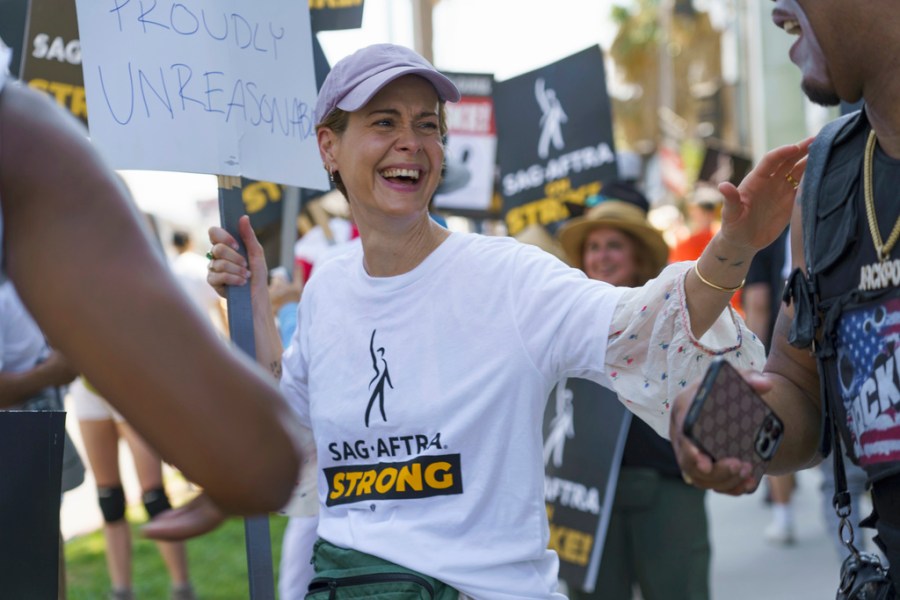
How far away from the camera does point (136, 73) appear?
9.81 ft

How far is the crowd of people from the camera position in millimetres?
1353

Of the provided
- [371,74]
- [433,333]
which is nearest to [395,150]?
[371,74]

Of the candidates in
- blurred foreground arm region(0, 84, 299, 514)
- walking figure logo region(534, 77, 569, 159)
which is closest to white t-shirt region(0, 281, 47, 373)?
walking figure logo region(534, 77, 569, 159)

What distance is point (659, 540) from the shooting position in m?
4.82

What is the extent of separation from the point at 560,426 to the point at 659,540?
30.3 inches

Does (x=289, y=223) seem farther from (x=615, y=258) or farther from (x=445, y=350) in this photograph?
(x=445, y=350)

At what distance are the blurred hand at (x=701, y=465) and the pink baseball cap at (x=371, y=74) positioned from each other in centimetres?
123

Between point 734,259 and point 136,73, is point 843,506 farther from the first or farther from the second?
point 136,73

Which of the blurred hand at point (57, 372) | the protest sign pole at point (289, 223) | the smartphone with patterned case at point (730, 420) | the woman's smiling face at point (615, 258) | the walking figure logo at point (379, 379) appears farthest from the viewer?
the protest sign pole at point (289, 223)

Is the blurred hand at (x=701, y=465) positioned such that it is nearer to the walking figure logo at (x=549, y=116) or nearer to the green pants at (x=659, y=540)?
the green pants at (x=659, y=540)

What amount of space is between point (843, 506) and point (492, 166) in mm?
6481

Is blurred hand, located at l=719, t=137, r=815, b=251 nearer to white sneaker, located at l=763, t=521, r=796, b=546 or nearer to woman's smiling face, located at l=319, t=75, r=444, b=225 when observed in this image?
woman's smiling face, located at l=319, t=75, r=444, b=225

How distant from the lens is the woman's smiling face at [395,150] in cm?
308

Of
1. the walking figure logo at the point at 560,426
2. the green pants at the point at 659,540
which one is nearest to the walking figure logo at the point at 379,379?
the green pants at the point at 659,540
